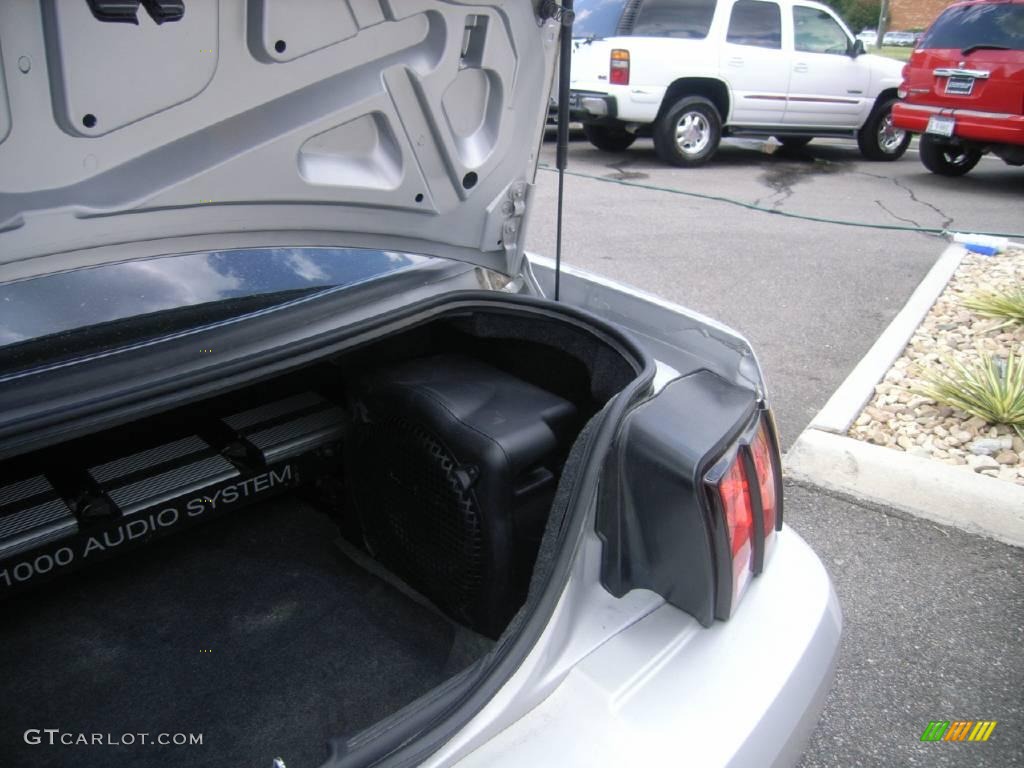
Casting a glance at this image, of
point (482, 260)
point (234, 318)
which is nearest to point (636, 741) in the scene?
point (234, 318)

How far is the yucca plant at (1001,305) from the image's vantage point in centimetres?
438

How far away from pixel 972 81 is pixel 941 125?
47 centimetres

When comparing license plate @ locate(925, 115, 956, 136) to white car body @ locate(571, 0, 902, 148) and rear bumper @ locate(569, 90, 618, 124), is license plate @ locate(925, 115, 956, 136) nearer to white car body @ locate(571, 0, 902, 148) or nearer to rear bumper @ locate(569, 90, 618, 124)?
white car body @ locate(571, 0, 902, 148)

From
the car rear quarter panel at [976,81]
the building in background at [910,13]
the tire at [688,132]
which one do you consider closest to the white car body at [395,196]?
the car rear quarter panel at [976,81]

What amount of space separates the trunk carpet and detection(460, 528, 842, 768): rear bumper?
849 millimetres

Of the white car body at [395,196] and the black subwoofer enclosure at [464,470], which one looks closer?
the white car body at [395,196]

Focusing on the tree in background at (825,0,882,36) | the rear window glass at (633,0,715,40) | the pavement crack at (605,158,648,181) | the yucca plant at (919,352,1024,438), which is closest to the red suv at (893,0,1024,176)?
the rear window glass at (633,0,715,40)

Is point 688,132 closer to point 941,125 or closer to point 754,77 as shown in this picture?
point 754,77

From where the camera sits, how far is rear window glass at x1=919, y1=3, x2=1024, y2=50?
279 inches

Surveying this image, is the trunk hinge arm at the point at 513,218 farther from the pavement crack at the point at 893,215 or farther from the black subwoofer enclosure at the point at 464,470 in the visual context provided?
the pavement crack at the point at 893,215

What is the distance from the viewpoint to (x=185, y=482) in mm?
1810

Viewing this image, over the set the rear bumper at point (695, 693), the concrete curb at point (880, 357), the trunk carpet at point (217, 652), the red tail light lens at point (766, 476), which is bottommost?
the concrete curb at point (880, 357)

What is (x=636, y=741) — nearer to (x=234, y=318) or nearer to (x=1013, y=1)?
(x=234, y=318)

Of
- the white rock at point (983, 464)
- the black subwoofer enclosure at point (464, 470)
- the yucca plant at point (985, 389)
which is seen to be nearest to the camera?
the black subwoofer enclosure at point (464, 470)
